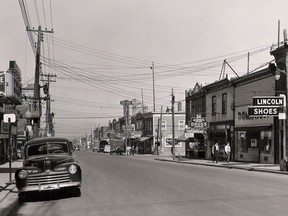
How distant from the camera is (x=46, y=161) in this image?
12688mm

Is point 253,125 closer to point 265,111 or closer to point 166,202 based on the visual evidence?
point 265,111

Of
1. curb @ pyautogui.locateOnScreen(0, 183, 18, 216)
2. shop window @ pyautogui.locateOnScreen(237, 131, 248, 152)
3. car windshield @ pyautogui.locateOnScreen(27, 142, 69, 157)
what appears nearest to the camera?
curb @ pyautogui.locateOnScreen(0, 183, 18, 216)

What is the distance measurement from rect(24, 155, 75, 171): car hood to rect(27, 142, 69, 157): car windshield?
1.03 metres

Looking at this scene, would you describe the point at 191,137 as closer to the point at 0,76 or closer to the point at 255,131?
the point at 255,131

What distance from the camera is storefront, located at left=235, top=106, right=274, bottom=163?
3247cm

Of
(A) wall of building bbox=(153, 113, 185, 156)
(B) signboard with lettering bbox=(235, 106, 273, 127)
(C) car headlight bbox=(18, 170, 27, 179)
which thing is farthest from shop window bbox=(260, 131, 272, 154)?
(A) wall of building bbox=(153, 113, 185, 156)

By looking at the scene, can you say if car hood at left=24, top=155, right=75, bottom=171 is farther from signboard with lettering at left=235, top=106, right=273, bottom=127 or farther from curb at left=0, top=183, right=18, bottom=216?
signboard with lettering at left=235, top=106, right=273, bottom=127

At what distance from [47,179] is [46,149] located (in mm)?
1917

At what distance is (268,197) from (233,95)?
26879 millimetres

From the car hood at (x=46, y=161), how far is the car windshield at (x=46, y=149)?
1.03 m

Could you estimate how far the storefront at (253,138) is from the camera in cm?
3247

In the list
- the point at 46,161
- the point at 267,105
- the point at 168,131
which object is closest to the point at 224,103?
the point at 267,105

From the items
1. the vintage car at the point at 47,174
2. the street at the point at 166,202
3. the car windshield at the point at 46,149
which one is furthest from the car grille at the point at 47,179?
the car windshield at the point at 46,149

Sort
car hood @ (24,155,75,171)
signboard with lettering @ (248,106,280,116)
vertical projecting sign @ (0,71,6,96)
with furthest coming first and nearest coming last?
signboard with lettering @ (248,106,280,116) < vertical projecting sign @ (0,71,6,96) < car hood @ (24,155,75,171)
